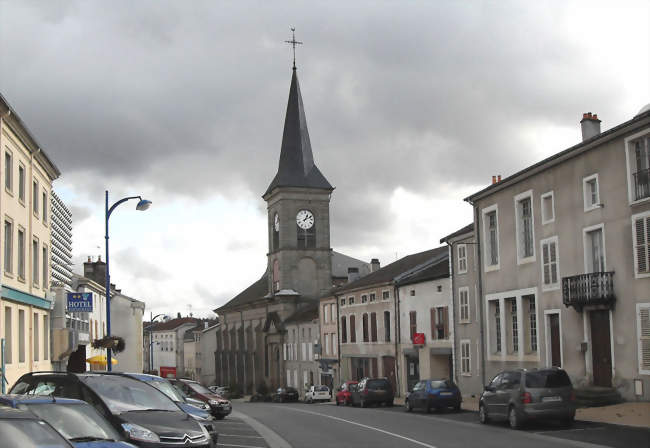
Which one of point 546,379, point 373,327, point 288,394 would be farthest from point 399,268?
point 546,379

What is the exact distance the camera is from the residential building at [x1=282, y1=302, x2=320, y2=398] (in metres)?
70.0

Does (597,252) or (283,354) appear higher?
(597,252)

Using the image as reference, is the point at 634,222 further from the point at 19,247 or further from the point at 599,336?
the point at 19,247

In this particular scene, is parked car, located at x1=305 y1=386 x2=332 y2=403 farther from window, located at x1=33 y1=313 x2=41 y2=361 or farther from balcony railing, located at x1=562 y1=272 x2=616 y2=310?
balcony railing, located at x1=562 y1=272 x2=616 y2=310

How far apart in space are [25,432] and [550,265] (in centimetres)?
2390

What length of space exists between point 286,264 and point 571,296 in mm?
62585

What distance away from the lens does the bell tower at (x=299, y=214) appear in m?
87.6

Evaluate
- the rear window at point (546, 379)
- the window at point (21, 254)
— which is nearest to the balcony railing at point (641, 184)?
the rear window at point (546, 379)

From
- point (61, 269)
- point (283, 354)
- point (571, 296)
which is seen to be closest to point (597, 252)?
point (571, 296)

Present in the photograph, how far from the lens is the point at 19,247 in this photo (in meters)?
28.3

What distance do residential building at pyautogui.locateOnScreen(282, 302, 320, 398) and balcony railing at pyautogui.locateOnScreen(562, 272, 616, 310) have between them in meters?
43.3

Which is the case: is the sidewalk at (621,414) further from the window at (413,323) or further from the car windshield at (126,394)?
the window at (413,323)

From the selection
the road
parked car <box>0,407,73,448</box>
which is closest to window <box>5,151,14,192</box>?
the road

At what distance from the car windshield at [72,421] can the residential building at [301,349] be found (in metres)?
59.0
